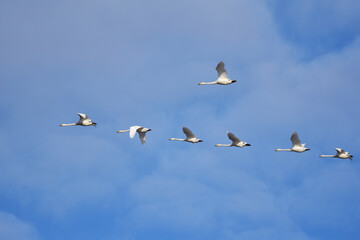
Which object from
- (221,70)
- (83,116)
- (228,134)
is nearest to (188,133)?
(228,134)

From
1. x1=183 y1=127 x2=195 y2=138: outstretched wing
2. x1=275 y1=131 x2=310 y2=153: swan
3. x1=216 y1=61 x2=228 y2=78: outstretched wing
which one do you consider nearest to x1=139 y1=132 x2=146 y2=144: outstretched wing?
x1=183 y1=127 x2=195 y2=138: outstretched wing

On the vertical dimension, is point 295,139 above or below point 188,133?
below

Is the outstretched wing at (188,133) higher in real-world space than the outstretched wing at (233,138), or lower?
higher

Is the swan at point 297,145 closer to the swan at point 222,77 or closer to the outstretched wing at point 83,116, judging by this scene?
the swan at point 222,77

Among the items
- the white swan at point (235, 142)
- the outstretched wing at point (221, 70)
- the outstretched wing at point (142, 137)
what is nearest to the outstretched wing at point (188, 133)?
the white swan at point (235, 142)

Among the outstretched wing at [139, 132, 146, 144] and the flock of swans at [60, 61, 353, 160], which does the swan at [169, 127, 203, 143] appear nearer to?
the flock of swans at [60, 61, 353, 160]

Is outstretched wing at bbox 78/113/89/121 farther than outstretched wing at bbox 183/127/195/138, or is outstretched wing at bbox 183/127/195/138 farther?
outstretched wing at bbox 183/127/195/138

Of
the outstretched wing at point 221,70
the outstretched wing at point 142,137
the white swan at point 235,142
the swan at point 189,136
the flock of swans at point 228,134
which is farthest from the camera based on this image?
the swan at point 189,136

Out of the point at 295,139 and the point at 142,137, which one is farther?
the point at 142,137

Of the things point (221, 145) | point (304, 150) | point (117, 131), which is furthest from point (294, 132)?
point (117, 131)

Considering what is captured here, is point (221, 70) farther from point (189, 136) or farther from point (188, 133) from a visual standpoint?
point (189, 136)

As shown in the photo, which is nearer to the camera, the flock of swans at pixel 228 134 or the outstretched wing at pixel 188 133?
the flock of swans at pixel 228 134

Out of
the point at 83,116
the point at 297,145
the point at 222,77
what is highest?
the point at 222,77

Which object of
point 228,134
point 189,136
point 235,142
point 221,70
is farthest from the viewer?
point 235,142
